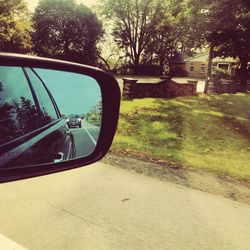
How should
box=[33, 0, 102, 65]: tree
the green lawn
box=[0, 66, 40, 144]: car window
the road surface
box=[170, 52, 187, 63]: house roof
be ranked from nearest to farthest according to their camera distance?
1. box=[0, 66, 40, 144]: car window
2. the road surface
3. the green lawn
4. box=[33, 0, 102, 65]: tree
5. box=[170, 52, 187, 63]: house roof

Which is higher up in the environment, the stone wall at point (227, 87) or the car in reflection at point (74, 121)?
the car in reflection at point (74, 121)

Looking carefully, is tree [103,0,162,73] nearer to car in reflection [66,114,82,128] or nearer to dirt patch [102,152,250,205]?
dirt patch [102,152,250,205]

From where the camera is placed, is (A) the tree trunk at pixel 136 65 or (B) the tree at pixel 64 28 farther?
(A) the tree trunk at pixel 136 65

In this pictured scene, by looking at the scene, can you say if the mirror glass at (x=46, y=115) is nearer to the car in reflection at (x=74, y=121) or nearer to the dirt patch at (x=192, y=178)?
the car in reflection at (x=74, y=121)

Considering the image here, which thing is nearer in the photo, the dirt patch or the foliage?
the foliage

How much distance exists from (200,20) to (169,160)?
14.5 m

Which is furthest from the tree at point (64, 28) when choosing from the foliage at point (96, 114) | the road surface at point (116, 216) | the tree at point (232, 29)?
the foliage at point (96, 114)

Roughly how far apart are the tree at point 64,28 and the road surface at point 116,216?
42.6 m

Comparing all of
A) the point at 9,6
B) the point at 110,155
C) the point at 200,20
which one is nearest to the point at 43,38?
the point at 9,6

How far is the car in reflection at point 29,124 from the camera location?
50.6 inches

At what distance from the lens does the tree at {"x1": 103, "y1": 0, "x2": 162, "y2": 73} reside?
52938 mm

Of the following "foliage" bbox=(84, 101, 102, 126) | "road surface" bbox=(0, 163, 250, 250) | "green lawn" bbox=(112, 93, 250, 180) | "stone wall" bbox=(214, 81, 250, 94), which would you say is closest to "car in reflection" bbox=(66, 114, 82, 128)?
"foliage" bbox=(84, 101, 102, 126)

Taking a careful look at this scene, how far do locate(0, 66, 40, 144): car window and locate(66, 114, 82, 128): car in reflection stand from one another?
0.15m

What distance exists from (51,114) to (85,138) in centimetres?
25
